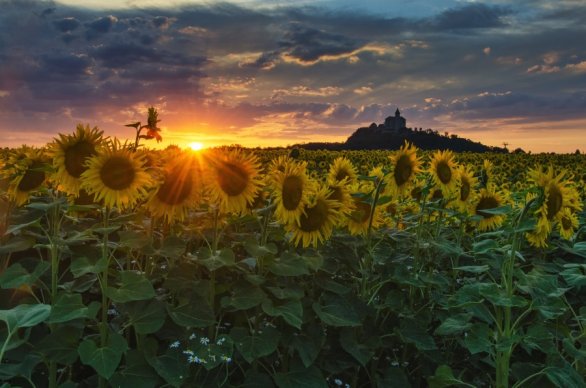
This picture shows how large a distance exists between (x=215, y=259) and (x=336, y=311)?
94cm

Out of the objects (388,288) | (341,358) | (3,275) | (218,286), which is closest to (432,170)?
(388,288)

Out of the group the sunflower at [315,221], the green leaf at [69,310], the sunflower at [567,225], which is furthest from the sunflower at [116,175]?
the sunflower at [567,225]

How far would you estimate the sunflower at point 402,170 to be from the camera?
5.32 m

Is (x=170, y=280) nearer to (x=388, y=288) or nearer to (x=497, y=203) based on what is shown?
(x=388, y=288)

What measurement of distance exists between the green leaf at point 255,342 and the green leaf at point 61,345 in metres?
0.89

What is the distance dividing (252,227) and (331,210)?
0.80 m

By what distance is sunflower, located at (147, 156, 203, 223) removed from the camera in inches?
154

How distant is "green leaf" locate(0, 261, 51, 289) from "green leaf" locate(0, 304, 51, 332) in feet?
1.53

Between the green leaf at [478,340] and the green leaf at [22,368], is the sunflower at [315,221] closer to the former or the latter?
the green leaf at [478,340]

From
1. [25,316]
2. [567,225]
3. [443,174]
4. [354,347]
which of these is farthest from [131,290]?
[567,225]

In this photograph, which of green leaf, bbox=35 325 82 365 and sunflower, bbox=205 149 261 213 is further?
sunflower, bbox=205 149 261 213

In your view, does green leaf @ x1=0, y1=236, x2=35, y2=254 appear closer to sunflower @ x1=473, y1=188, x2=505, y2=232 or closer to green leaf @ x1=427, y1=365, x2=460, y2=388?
green leaf @ x1=427, y1=365, x2=460, y2=388

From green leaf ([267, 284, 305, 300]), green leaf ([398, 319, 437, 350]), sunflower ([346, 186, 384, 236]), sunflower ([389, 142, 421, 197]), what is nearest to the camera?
green leaf ([267, 284, 305, 300])

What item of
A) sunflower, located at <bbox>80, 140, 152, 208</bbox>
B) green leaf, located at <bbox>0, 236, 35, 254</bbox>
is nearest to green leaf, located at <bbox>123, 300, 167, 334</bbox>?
sunflower, located at <bbox>80, 140, 152, 208</bbox>
